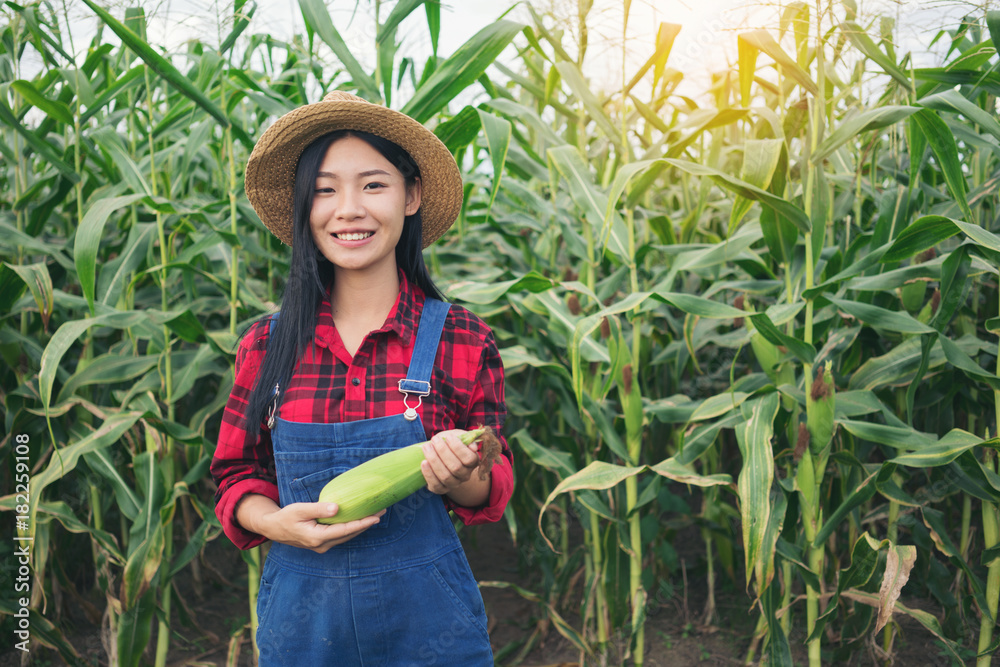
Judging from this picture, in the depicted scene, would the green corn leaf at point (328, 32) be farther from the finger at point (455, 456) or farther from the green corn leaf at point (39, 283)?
the finger at point (455, 456)

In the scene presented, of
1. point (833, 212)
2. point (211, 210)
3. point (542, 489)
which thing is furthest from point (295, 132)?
point (542, 489)

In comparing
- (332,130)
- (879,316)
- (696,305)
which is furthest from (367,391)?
(879,316)

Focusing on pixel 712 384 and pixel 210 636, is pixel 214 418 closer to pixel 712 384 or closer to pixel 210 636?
pixel 210 636

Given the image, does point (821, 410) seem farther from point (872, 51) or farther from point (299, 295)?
point (299, 295)

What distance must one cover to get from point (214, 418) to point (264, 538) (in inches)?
64.9

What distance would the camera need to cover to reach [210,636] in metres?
2.57

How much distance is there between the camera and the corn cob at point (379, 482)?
1.03 meters

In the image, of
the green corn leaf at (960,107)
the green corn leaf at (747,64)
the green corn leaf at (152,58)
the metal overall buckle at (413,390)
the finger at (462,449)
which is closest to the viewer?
the finger at (462,449)

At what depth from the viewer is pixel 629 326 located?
252cm

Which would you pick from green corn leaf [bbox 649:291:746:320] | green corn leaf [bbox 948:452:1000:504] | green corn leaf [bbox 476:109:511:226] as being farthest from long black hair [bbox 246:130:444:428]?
green corn leaf [bbox 948:452:1000:504]

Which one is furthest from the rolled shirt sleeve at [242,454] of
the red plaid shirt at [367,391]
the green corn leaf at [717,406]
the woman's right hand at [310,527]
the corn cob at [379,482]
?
the green corn leaf at [717,406]

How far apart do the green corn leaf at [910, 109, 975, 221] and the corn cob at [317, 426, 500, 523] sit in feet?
4.41

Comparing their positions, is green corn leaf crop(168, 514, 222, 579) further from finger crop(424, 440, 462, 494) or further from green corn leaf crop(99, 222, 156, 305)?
finger crop(424, 440, 462, 494)

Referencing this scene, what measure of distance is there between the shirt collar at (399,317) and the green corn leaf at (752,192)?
0.73 meters
